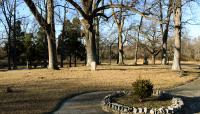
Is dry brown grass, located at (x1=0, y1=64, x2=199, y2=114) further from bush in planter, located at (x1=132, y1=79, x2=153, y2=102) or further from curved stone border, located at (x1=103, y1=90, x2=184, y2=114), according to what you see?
bush in planter, located at (x1=132, y1=79, x2=153, y2=102)

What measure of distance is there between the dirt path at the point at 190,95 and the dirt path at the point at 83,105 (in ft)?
11.6

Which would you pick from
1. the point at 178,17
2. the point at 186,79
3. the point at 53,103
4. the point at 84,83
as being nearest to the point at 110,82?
the point at 84,83

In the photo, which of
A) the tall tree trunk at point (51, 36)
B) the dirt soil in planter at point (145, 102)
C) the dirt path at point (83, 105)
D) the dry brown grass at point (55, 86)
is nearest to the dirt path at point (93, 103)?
the dirt path at point (83, 105)

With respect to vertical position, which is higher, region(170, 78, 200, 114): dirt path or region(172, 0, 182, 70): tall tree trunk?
region(172, 0, 182, 70): tall tree trunk

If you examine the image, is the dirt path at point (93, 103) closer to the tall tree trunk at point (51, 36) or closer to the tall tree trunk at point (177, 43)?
the tall tree trunk at point (51, 36)

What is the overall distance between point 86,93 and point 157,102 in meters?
4.94

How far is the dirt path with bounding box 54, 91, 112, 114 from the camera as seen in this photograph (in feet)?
48.0

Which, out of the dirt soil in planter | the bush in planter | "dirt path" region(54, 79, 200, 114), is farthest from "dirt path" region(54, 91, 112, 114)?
the bush in planter

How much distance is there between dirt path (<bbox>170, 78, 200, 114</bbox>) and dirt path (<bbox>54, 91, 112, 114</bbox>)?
11.6 feet

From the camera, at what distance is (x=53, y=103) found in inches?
635

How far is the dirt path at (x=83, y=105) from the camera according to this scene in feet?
48.0

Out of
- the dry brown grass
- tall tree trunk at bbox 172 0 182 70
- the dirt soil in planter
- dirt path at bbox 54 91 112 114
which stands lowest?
dirt path at bbox 54 91 112 114

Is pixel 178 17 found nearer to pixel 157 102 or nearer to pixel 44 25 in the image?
pixel 44 25

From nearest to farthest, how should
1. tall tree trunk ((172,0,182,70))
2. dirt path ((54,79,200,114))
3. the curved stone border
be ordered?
1. the curved stone border
2. dirt path ((54,79,200,114))
3. tall tree trunk ((172,0,182,70))
